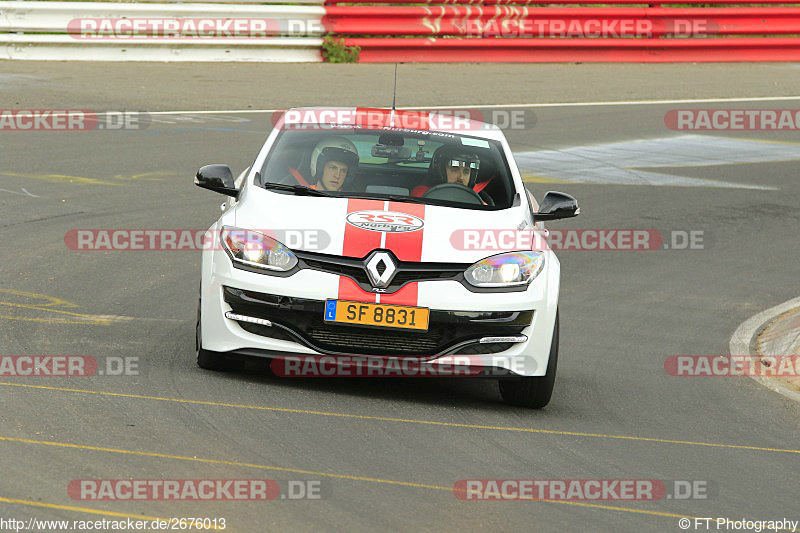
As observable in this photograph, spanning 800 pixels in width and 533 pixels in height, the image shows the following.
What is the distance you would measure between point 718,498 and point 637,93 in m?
16.1

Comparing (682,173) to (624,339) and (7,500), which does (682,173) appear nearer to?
(624,339)

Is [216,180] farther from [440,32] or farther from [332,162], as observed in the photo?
[440,32]

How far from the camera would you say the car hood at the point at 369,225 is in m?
7.22

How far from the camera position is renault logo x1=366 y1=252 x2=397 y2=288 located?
7113mm

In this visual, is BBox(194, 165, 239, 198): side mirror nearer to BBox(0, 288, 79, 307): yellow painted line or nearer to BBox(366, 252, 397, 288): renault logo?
BBox(366, 252, 397, 288): renault logo

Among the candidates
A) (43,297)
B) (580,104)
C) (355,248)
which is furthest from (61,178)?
(580,104)

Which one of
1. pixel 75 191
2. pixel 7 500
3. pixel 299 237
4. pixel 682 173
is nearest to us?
pixel 7 500

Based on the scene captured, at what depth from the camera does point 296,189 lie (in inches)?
314

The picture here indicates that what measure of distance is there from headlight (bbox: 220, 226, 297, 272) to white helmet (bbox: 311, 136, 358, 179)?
0.94m

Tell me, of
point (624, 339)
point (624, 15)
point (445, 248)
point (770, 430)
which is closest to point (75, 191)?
point (624, 339)

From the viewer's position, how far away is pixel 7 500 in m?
5.27

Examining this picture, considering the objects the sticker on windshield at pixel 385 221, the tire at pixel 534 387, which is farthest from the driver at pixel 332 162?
the tire at pixel 534 387

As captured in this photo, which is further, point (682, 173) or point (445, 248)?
point (682, 173)

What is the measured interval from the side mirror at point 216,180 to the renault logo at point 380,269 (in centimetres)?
135
